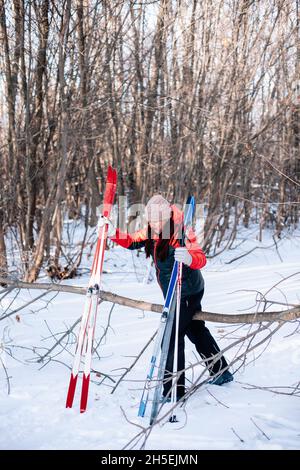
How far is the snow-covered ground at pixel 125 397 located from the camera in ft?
9.67

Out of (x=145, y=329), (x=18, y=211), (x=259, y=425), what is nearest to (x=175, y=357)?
(x=259, y=425)

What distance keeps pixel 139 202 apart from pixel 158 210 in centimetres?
633

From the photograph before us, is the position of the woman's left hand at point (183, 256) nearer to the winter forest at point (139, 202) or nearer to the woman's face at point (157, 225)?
the woman's face at point (157, 225)

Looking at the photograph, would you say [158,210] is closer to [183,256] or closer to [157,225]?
[157,225]

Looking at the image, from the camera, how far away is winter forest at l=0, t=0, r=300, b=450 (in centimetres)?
323

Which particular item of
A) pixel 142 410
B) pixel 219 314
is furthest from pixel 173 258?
pixel 142 410

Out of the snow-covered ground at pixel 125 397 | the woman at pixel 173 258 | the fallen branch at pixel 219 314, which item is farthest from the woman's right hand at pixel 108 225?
the snow-covered ground at pixel 125 397

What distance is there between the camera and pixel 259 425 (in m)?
3.09

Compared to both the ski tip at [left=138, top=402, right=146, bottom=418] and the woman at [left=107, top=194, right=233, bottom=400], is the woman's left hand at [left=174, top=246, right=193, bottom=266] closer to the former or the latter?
the woman at [left=107, top=194, right=233, bottom=400]

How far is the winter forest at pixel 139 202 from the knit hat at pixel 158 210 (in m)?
0.67

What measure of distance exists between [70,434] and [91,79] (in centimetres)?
528

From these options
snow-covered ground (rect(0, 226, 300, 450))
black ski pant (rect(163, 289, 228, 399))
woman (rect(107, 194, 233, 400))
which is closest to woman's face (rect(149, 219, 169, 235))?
woman (rect(107, 194, 233, 400))

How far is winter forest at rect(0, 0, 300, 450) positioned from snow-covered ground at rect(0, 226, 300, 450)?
14mm

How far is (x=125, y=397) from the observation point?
141 inches
